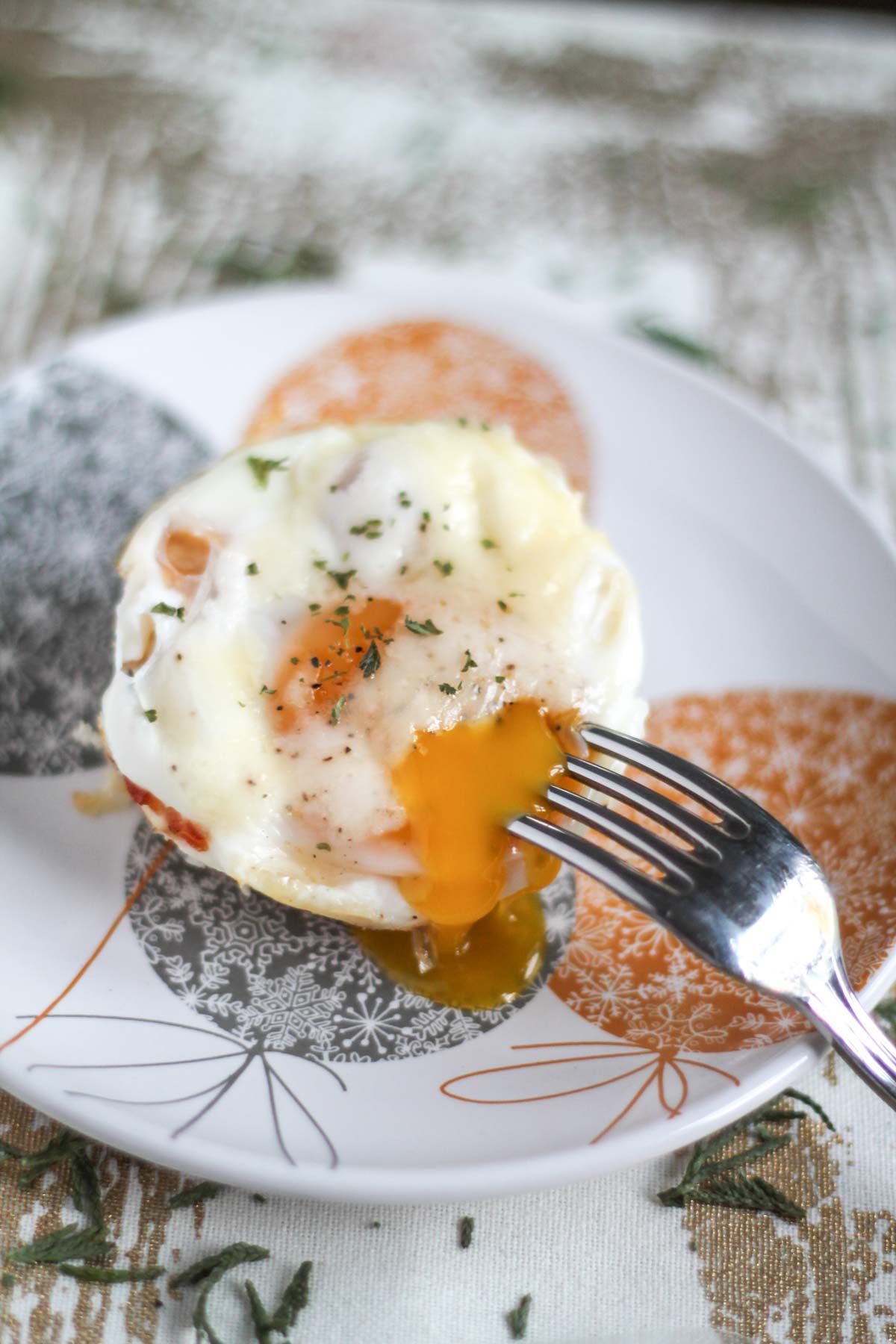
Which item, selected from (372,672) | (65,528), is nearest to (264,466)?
(372,672)

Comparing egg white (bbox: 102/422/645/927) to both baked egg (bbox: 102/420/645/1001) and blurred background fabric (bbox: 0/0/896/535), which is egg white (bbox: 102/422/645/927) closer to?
baked egg (bbox: 102/420/645/1001)

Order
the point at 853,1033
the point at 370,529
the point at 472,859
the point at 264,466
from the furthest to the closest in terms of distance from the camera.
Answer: the point at 264,466, the point at 370,529, the point at 472,859, the point at 853,1033

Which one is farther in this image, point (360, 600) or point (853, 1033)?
point (360, 600)

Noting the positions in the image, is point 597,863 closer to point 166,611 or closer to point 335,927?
point 335,927

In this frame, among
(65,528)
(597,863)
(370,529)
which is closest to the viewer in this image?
(597,863)

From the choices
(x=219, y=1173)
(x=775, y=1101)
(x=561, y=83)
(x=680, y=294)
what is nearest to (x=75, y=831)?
(x=219, y=1173)

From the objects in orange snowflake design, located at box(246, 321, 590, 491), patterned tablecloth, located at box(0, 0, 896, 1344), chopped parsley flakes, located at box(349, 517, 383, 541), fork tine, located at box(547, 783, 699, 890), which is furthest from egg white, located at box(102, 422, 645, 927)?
patterned tablecloth, located at box(0, 0, 896, 1344)

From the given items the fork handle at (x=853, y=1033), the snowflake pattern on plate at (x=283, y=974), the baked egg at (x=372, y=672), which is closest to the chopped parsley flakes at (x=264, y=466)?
the baked egg at (x=372, y=672)
